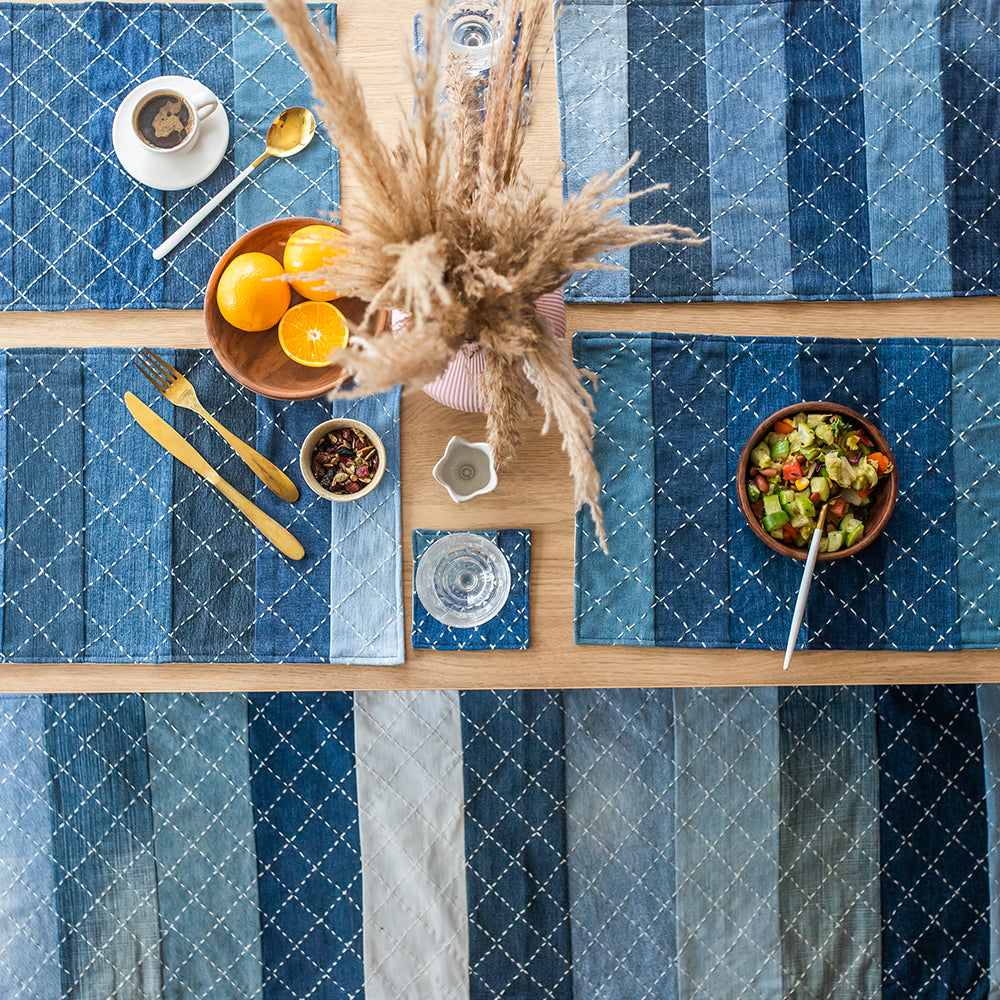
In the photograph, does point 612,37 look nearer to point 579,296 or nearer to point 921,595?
point 579,296

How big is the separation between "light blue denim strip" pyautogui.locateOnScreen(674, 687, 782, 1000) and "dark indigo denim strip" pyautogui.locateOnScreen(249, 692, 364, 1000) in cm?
44

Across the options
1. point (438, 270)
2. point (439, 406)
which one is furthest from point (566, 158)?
point (438, 270)

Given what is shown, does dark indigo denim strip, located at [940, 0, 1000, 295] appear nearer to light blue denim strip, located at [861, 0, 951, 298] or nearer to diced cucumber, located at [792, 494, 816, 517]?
light blue denim strip, located at [861, 0, 951, 298]

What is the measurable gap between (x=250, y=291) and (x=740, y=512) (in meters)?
0.68

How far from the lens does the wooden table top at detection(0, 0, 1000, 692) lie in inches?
42.1

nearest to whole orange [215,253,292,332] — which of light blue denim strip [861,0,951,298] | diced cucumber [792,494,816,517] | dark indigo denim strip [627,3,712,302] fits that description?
dark indigo denim strip [627,3,712,302]

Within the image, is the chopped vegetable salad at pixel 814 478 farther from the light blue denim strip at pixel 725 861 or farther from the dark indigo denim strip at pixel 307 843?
the dark indigo denim strip at pixel 307 843

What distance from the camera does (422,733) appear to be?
109cm

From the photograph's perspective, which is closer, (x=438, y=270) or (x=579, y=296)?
(x=438, y=270)

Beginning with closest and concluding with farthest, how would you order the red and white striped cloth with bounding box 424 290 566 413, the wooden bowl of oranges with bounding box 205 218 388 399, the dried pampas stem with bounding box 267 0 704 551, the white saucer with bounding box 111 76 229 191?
the dried pampas stem with bounding box 267 0 704 551
the red and white striped cloth with bounding box 424 290 566 413
the wooden bowl of oranges with bounding box 205 218 388 399
the white saucer with bounding box 111 76 229 191

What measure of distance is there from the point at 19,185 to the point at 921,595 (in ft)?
4.35

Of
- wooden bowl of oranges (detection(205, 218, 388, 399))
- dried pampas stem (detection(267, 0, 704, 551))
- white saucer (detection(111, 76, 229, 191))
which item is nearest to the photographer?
dried pampas stem (detection(267, 0, 704, 551))

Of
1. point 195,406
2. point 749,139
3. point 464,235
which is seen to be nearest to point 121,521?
point 195,406

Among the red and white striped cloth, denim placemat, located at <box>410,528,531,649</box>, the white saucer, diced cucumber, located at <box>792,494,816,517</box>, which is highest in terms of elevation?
the white saucer
